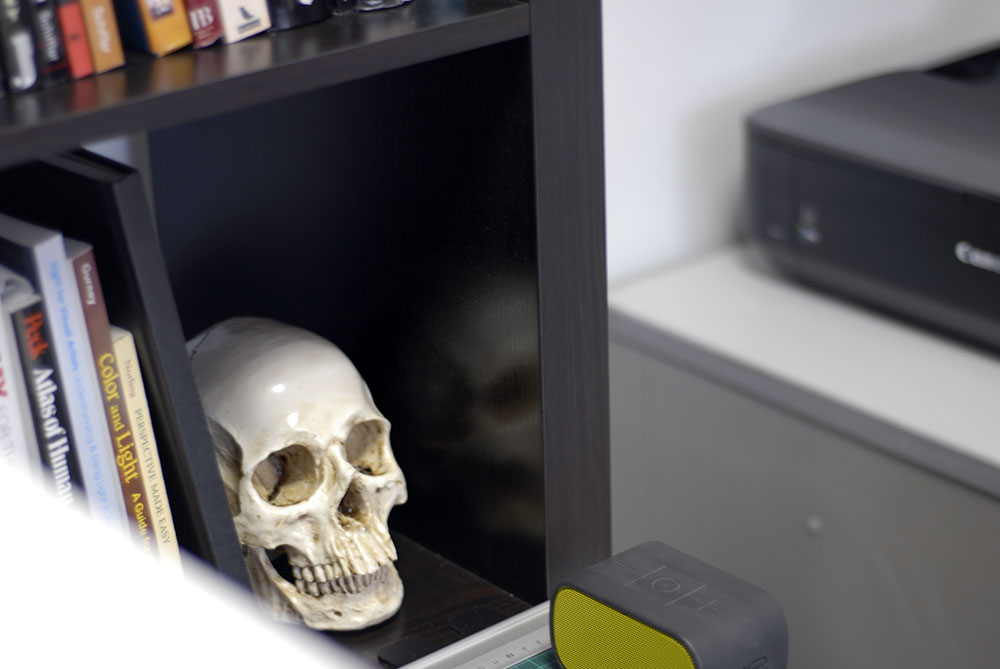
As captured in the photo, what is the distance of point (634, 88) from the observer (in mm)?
1271

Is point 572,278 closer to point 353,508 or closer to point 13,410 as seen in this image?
point 353,508

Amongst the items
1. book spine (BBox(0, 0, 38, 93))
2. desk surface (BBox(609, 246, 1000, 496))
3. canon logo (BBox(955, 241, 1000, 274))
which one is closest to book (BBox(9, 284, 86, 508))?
book spine (BBox(0, 0, 38, 93))

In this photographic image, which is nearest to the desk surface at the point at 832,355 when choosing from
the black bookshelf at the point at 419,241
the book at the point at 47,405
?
the black bookshelf at the point at 419,241

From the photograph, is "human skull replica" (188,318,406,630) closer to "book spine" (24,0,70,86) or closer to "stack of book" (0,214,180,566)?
"stack of book" (0,214,180,566)

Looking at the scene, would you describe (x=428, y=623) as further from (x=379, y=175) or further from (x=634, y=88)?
(x=634, y=88)

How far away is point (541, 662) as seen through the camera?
719 millimetres

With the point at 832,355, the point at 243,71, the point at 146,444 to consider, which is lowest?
the point at 832,355

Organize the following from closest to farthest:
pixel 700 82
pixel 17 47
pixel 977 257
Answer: pixel 17 47 < pixel 977 257 < pixel 700 82

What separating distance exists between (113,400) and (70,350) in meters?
0.04

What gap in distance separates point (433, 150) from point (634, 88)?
1.96 ft

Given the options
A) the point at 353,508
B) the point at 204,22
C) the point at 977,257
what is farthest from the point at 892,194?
the point at 204,22

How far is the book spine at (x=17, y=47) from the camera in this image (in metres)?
0.51

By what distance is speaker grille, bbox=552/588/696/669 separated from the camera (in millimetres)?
635

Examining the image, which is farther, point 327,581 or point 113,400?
point 327,581
